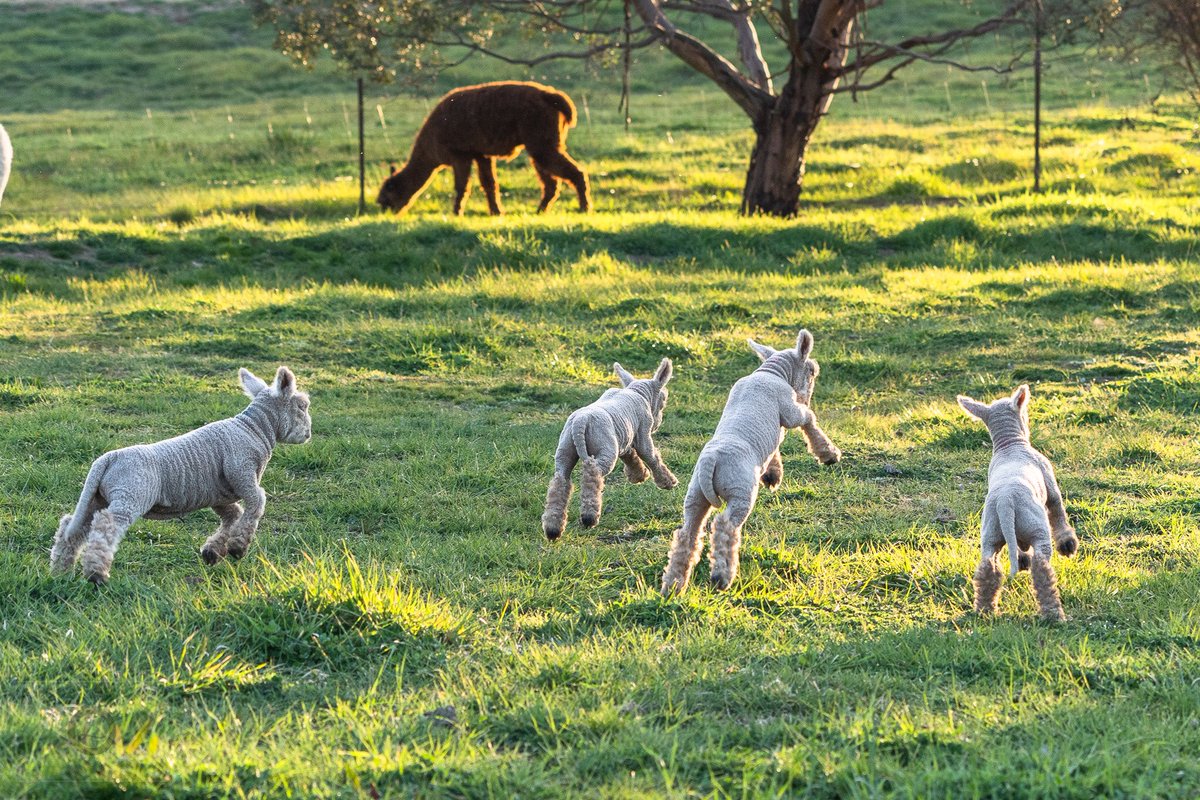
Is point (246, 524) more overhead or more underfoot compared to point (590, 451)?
more underfoot

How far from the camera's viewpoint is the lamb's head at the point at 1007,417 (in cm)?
614

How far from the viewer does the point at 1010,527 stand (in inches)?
212

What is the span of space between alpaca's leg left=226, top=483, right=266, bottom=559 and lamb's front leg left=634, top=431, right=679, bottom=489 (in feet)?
6.60

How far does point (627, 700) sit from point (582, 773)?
1.62ft

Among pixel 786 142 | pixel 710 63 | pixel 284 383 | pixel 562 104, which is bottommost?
pixel 284 383

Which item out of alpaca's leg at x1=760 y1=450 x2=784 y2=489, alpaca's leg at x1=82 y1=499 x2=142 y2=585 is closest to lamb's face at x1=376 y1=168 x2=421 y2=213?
alpaca's leg at x1=760 y1=450 x2=784 y2=489

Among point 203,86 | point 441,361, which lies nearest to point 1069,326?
point 441,361

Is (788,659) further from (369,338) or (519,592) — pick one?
(369,338)

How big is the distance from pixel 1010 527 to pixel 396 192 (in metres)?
16.3

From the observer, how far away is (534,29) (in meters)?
19.8

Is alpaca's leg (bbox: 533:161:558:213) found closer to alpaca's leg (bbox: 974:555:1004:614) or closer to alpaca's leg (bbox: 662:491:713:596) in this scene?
alpaca's leg (bbox: 662:491:713:596)

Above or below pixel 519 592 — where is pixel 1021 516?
above

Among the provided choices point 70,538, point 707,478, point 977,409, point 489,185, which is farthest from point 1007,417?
point 489,185

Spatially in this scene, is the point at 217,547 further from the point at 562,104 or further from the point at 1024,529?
the point at 562,104
